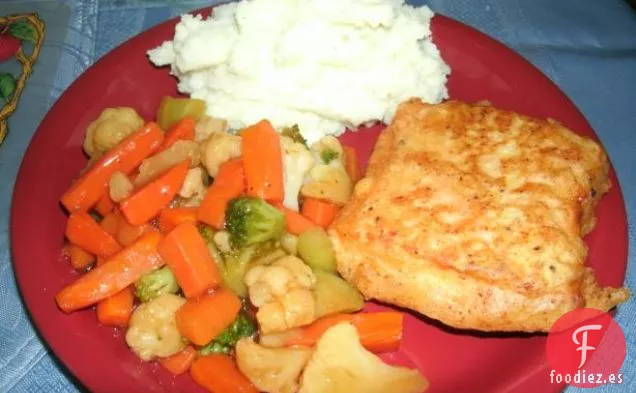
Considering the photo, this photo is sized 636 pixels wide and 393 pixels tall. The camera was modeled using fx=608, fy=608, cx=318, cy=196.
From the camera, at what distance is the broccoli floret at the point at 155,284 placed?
9.99ft

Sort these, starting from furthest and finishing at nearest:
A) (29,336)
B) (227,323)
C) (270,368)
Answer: (29,336)
(227,323)
(270,368)

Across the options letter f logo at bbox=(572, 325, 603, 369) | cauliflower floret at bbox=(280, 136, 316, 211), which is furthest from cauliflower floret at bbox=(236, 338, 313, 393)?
letter f logo at bbox=(572, 325, 603, 369)

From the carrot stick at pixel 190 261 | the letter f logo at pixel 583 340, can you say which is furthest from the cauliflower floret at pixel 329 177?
the letter f logo at pixel 583 340

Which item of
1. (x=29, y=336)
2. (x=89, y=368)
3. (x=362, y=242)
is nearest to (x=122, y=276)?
(x=89, y=368)

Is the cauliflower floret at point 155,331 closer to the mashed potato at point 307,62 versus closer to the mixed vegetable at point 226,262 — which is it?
the mixed vegetable at point 226,262

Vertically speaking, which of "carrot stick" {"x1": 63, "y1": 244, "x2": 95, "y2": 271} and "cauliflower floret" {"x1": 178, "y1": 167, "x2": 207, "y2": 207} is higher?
"cauliflower floret" {"x1": 178, "y1": 167, "x2": 207, "y2": 207}

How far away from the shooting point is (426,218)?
301 cm

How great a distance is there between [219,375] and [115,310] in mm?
650

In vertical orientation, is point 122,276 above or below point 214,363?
above

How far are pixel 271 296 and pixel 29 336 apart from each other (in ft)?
5.27

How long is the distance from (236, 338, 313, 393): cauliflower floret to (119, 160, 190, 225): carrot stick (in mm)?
898

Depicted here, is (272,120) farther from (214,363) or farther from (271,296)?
(214,363)

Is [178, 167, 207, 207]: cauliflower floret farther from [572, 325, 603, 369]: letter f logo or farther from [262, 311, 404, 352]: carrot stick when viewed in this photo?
[572, 325, 603, 369]: letter f logo

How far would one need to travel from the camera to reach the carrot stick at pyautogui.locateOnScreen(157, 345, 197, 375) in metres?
2.97
